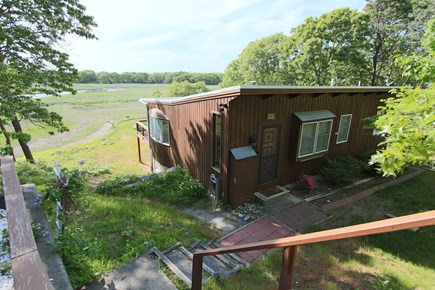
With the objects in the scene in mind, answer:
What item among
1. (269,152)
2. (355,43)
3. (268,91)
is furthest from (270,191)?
(355,43)

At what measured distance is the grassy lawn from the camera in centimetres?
336

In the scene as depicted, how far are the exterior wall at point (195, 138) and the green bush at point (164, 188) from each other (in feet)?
1.16

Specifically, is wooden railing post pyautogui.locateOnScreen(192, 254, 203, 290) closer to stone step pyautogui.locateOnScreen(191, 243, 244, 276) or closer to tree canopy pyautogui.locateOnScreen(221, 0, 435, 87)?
stone step pyautogui.locateOnScreen(191, 243, 244, 276)

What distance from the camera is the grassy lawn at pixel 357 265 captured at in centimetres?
336

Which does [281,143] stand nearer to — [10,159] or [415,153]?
[415,153]

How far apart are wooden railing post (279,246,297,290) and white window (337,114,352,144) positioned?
7.73 meters

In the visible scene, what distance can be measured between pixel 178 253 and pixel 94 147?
20.1 metres

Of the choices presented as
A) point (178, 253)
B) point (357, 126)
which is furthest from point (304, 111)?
point (178, 253)

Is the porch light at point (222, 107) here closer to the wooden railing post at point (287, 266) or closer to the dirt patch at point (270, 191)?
the dirt patch at point (270, 191)

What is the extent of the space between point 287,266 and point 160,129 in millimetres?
8935

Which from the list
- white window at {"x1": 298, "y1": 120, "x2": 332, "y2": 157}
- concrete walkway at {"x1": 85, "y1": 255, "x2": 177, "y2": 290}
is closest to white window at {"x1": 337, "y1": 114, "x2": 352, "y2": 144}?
white window at {"x1": 298, "y1": 120, "x2": 332, "y2": 157}

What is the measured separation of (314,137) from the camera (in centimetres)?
700

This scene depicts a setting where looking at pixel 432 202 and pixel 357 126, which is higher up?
pixel 357 126

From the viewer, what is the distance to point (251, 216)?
566cm
